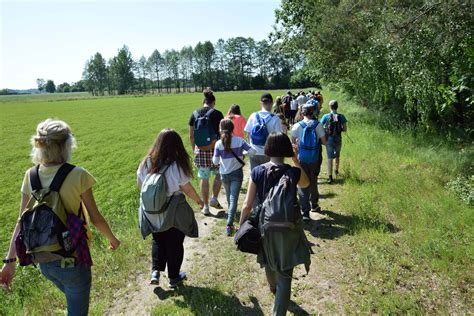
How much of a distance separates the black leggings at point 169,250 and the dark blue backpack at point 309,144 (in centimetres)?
290

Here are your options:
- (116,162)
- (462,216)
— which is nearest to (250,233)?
(462,216)

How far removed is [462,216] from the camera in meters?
5.27

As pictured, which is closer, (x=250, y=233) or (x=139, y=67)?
(x=250, y=233)

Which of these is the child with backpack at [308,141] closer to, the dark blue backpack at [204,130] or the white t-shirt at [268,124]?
the white t-shirt at [268,124]

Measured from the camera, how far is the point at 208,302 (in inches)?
153

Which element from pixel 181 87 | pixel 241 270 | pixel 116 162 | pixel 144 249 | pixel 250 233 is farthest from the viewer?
pixel 181 87

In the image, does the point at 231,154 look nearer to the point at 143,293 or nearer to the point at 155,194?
the point at 155,194

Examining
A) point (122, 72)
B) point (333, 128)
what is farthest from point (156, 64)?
point (333, 128)

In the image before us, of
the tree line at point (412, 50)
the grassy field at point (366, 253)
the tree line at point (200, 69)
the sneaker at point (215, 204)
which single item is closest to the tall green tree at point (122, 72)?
the tree line at point (200, 69)

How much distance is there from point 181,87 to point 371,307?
12170 centimetres

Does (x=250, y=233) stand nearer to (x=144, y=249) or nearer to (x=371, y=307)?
(x=371, y=307)

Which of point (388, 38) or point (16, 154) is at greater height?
point (388, 38)

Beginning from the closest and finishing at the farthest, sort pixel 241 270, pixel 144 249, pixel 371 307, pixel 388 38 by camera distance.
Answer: pixel 371 307 → pixel 241 270 → pixel 144 249 → pixel 388 38

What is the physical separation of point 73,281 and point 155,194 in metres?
1.23
